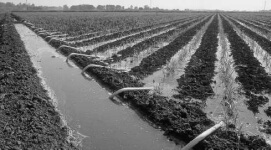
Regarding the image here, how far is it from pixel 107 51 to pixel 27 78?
4.85 metres

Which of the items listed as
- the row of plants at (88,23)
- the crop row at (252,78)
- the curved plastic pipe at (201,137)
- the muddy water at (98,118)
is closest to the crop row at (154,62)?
the muddy water at (98,118)

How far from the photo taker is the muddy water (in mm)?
4238

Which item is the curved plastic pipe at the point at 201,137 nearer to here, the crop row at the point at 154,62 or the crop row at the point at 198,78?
the crop row at the point at 198,78

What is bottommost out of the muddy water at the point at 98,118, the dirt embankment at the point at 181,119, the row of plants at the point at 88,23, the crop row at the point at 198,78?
the muddy water at the point at 98,118

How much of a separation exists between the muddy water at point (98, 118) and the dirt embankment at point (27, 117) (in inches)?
12.3

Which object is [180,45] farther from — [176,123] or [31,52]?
[176,123]

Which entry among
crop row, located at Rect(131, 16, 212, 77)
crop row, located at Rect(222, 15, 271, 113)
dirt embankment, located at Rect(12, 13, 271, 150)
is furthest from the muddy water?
crop row, located at Rect(222, 15, 271, 113)

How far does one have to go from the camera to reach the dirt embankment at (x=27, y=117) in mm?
3863

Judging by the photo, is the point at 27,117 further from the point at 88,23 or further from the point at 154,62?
the point at 88,23

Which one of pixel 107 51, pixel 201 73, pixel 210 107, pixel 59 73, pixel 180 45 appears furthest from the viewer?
pixel 180 45

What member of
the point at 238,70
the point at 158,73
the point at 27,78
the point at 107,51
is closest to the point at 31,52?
the point at 107,51

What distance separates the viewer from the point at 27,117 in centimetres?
459

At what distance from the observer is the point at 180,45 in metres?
12.4

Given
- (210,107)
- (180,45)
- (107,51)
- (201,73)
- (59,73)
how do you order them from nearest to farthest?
(210,107) → (201,73) → (59,73) → (107,51) → (180,45)
